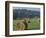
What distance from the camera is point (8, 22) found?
147cm

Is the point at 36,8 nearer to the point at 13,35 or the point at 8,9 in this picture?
the point at 8,9
